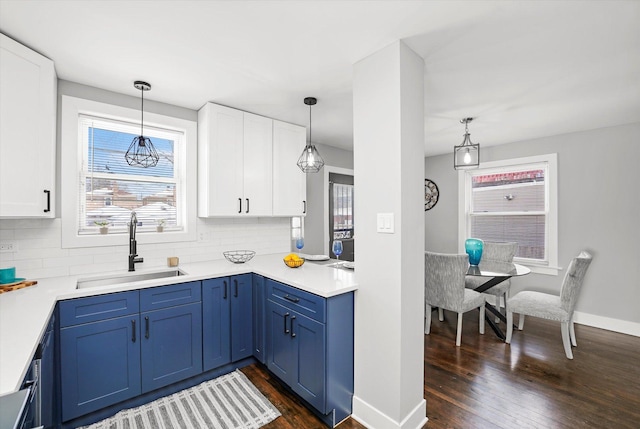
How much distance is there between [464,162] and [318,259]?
6.38 feet

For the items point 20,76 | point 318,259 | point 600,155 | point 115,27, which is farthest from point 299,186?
point 600,155

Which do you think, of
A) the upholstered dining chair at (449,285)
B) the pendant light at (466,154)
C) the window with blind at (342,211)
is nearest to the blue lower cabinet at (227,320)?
the upholstered dining chair at (449,285)

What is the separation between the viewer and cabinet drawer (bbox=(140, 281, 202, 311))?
2.13 meters

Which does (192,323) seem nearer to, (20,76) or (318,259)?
(318,259)

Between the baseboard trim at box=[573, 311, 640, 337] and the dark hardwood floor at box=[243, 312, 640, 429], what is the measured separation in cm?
12

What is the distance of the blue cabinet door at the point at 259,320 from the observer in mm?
2521

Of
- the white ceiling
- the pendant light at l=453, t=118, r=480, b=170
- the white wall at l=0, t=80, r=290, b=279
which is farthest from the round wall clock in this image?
the white wall at l=0, t=80, r=290, b=279

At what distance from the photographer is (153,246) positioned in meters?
2.75

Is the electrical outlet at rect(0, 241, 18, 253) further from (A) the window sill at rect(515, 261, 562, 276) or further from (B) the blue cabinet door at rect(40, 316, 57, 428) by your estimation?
(A) the window sill at rect(515, 261, 562, 276)

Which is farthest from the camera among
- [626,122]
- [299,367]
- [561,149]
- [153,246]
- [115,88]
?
[561,149]

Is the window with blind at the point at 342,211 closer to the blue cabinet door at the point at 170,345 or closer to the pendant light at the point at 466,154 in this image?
the pendant light at the point at 466,154

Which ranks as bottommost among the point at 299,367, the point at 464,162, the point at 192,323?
the point at 299,367

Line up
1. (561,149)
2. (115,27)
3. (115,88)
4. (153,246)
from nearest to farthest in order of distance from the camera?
(115,27) < (115,88) < (153,246) < (561,149)

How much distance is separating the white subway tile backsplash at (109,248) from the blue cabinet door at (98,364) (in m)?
0.71
